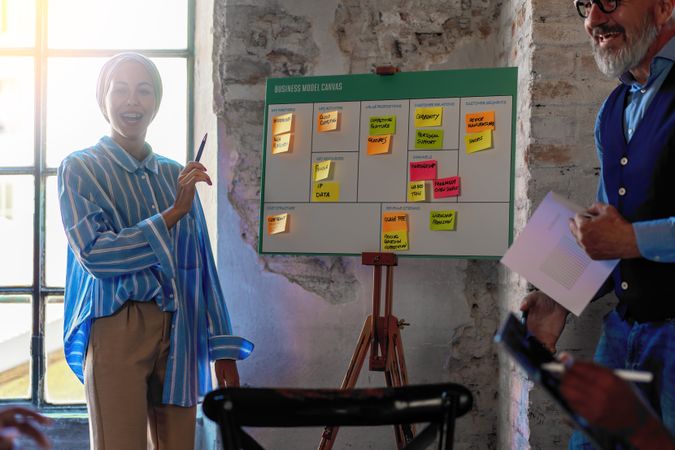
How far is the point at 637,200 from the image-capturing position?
6.64ft

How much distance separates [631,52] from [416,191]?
3.65 feet

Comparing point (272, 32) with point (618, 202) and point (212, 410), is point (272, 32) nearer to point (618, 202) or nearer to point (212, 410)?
point (618, 202)

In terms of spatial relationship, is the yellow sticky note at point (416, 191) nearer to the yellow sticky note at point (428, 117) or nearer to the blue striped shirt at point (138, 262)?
the yellow sticky note at point (428, 117)

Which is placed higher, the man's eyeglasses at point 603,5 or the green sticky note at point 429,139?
the man's eyeglasses at point 603,5

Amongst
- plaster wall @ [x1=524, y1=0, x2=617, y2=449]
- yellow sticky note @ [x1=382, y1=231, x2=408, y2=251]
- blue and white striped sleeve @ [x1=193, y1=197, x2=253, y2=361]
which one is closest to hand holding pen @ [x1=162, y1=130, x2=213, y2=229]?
blue and white striped sleeve @ [x1=193, y1=197, x2=253, y2=361]

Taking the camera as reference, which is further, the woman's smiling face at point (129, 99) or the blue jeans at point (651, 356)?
the woman's smiling face at point (129, 99)

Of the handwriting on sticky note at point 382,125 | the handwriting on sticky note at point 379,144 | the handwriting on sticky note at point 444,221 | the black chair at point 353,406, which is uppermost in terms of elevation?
the handwriting on sticky note at point 382,125

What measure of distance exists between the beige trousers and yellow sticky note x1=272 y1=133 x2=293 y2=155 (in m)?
0.85

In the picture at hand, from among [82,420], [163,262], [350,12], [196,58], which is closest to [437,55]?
[350,12]

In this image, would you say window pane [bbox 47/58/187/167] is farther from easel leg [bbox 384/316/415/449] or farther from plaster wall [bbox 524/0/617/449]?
plaster wall [bbox 524/0/617/449]

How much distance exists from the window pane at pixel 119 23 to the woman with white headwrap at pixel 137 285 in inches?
47.0

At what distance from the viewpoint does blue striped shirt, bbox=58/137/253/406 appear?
256 cm

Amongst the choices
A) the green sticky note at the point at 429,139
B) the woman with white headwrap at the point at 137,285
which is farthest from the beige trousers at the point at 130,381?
the green sticky note at the point at 429,139

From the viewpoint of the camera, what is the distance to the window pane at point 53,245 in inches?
151
